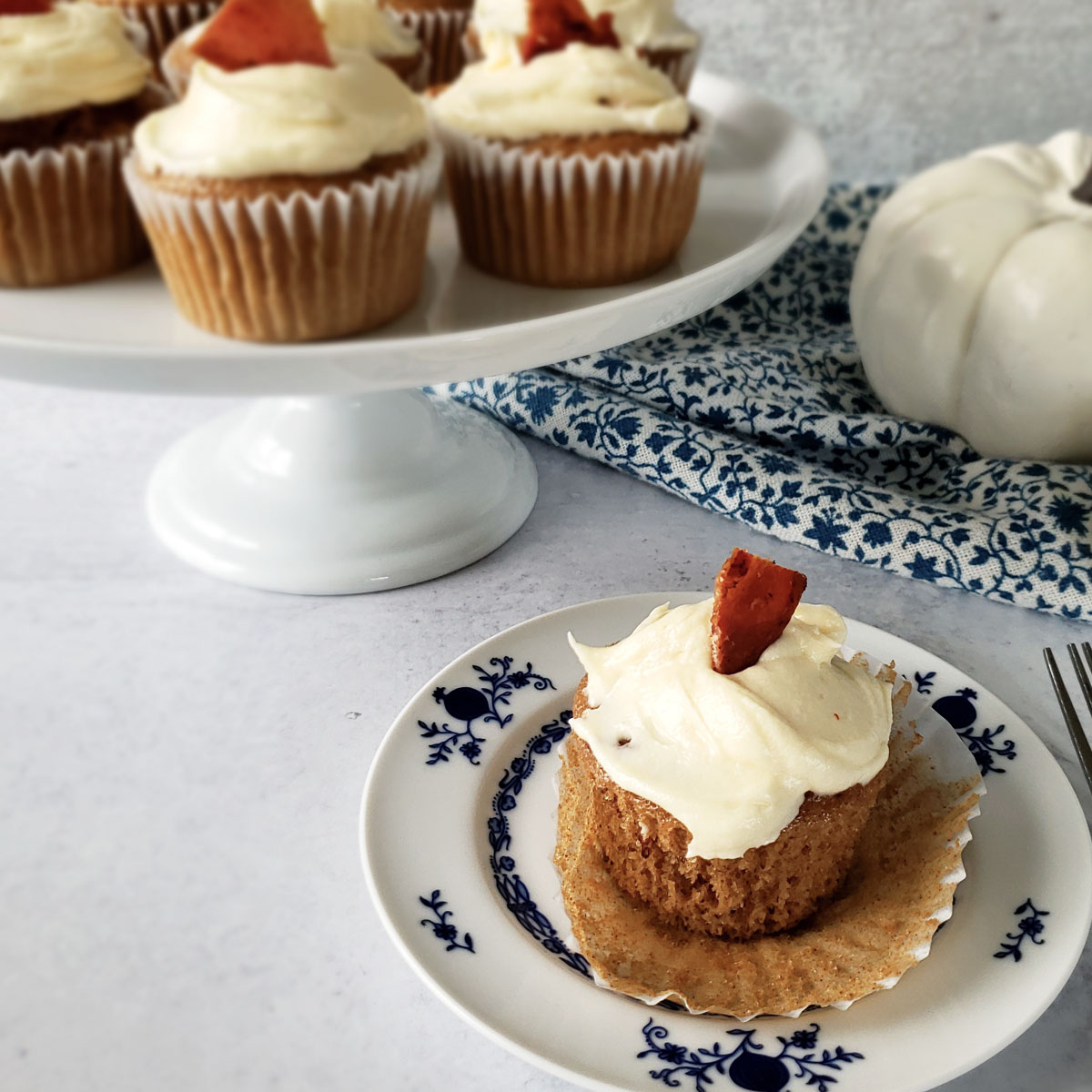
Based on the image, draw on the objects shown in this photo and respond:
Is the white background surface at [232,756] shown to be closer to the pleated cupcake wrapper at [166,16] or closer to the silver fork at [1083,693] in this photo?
the silver fork at [1083,693]

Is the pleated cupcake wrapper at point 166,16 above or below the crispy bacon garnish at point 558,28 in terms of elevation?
below

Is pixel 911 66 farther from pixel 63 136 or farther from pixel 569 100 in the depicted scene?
pixel 63 136

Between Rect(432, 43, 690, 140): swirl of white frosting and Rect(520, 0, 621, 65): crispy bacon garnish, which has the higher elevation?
Rect(520, 0, 621, 65): crispy bacon garnish

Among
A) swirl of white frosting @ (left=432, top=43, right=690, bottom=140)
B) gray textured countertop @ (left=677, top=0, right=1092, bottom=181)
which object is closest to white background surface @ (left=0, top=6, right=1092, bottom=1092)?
swirl of white frosting @ (left=432, top=43, right=690, bottom=140)

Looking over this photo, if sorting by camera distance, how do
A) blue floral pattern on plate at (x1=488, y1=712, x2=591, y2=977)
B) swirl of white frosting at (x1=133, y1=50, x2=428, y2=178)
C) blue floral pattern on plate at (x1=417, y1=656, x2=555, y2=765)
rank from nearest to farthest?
blue floral pattern on plate at (x1=488, y1=712, x2=591, y2=977)
blue floral pattern on plate at (x1=417, y1=656, x2=555, y2=765)
swirl of white frosting at (x1=133, y1=50, x2=428, y2=178)

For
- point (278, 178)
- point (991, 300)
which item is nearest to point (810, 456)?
point (991, 300)

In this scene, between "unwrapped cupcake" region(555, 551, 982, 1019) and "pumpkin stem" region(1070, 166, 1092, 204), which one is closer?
"unwrapped cupcake" region(555, 551, 982, 1019)

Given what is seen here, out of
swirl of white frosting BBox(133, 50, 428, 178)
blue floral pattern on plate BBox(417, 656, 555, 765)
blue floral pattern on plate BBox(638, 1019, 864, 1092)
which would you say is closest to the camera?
blue floral pattern on plate BBox(638, 1019, 864, 1092)

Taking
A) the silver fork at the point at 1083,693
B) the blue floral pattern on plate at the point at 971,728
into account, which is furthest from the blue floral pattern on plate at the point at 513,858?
the silver fork at the point at 1083,693

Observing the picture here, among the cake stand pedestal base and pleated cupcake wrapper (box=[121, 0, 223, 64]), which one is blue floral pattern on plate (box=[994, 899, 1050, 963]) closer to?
the cake stand pedestal base
